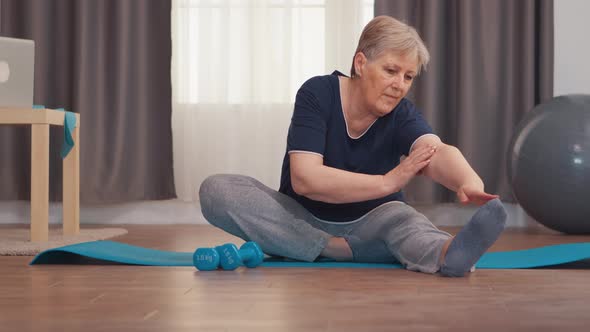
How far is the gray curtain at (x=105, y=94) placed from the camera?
165 inches

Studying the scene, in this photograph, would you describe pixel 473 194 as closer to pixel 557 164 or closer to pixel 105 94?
pixel 557 164

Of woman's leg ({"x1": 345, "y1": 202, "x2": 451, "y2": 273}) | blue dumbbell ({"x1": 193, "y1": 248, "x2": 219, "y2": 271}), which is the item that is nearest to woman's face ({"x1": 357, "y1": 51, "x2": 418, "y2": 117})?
woman's leg ({"x1": 345, "y1": 202, "x2": 451, "y2": 273})

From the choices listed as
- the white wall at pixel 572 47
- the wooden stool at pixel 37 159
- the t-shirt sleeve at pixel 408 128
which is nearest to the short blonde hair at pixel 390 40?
the t-shirt sleeve at pixel 408 128

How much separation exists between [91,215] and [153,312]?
9.55ft

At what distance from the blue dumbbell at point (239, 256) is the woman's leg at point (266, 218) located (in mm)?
84

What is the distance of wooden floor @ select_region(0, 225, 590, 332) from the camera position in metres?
1.41

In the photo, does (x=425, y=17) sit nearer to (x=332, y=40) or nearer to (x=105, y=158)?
(x=332, y=40)

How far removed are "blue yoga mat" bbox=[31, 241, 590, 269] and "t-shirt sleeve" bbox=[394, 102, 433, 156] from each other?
36cm

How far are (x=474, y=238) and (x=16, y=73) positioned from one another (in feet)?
6.79

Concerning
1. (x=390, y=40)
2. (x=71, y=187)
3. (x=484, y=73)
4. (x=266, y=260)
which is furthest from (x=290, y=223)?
(x=484, y=73)

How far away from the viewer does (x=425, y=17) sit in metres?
4.12

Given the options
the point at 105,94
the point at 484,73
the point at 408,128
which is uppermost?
the point at 484,73

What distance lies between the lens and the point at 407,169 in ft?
6.87

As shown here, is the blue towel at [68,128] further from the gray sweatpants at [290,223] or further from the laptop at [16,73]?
the gray sweatpants at [290,223]
